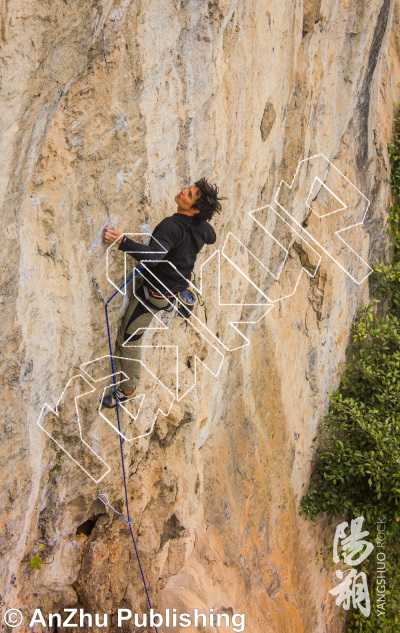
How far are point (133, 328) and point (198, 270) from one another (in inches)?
38.6

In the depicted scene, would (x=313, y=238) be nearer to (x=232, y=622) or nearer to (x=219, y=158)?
(x=219, y=158)

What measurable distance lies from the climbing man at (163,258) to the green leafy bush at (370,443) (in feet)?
13.1

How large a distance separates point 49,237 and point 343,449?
5.18 metres

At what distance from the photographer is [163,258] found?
12.1ft

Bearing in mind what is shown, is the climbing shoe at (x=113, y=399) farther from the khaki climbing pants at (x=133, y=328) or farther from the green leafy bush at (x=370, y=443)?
the green leafy bush at (x=370, y=443)

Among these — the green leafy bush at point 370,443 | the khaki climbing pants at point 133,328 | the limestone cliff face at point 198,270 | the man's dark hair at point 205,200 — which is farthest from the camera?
the green leafy bush at point 370,443

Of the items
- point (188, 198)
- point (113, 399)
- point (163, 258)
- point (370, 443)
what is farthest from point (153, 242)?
point (370, 443)

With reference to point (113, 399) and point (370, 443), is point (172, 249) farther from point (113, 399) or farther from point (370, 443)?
point (370, 443)

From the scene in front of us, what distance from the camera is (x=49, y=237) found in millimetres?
3213

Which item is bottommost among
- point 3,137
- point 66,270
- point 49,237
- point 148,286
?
point 148,286

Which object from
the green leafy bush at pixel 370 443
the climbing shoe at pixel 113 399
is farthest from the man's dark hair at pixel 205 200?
the green leafy bush at pixel 370 443

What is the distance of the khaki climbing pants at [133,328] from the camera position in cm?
385

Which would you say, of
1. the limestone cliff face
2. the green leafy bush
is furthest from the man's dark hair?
the green leafy bush

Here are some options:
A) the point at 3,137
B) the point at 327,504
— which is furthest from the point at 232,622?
the point at 3,137
